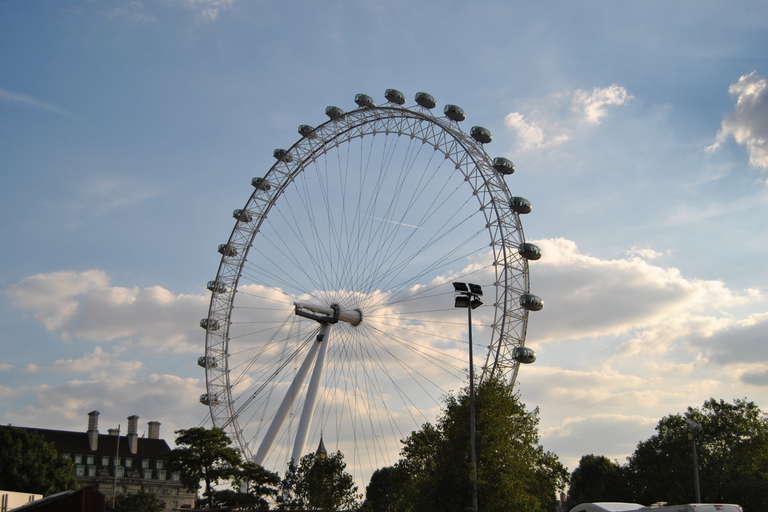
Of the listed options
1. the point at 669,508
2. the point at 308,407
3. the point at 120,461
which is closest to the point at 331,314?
the point at 308,407

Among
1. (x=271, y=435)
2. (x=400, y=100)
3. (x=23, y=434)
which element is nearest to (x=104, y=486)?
(x=23, y=434)

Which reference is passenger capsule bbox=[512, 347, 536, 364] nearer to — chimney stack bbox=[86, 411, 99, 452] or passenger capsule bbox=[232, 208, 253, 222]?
passenger capsule bbox=[232, 208, 253, 222]

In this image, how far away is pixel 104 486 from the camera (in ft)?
299

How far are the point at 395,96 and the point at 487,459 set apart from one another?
29194 mm

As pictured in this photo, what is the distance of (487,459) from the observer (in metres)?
33.5

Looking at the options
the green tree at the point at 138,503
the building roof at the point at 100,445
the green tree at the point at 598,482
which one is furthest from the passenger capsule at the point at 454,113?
the building roof at the point at 100,445

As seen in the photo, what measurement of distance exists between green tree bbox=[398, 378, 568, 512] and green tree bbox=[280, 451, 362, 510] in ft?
41.6

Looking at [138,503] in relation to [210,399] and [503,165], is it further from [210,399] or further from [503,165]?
[503,165]

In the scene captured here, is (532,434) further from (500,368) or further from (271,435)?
(271,435)

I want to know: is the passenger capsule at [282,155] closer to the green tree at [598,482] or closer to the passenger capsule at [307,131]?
the passenger capsule at [307,131]

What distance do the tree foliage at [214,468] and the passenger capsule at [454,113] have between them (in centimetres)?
2890

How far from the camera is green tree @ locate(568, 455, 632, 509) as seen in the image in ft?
304

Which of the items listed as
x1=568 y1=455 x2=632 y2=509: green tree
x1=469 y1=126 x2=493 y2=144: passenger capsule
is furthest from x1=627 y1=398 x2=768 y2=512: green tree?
x1=469 y1=126 x2=493 y2=144: passenger capsule

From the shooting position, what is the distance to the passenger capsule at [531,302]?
44.8 m
